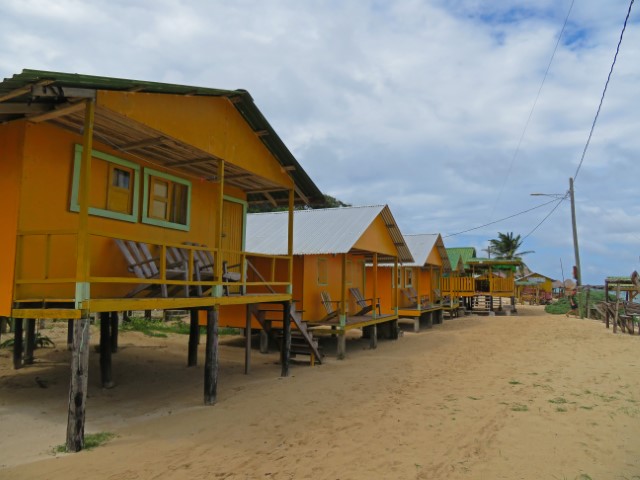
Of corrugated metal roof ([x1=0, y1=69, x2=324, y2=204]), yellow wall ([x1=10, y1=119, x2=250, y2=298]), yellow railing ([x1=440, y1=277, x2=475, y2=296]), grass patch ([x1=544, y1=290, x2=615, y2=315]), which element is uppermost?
corrugated metal roof ([x1=0, y1=69, x2=324, y2=204])

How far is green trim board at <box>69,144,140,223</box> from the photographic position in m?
8.12

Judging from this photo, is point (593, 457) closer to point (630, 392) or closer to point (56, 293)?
point (630, 392)

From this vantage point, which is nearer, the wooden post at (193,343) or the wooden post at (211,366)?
the wooden post at (211,366)

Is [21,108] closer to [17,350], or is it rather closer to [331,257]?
[17,350]

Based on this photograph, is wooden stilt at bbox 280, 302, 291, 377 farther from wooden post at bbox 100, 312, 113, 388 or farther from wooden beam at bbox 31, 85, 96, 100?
wooden beam at bbox 31, 85, 96, 100

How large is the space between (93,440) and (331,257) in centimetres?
1163

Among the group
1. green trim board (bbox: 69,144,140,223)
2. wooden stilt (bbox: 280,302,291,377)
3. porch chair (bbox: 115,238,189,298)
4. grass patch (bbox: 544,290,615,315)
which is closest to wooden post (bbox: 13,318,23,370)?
porch chair (bbox: 115,238,189,298)

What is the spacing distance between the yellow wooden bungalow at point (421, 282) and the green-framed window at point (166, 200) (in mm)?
14388

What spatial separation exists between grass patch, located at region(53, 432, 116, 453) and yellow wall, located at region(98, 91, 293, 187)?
→ 4694mm

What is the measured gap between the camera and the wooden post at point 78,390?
20.9 feet

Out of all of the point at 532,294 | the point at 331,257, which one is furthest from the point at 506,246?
the point at 331,257

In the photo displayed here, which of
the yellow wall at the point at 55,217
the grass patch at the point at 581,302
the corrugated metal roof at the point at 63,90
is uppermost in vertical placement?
the corrugated metal roof at the point at 63,90

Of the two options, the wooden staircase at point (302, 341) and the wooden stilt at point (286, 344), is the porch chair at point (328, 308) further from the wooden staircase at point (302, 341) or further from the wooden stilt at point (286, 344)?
the wooden stilt at point (286, 344)

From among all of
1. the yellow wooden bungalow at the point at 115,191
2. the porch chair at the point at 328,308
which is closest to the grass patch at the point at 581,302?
the porch chair at the point at 328,308
